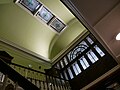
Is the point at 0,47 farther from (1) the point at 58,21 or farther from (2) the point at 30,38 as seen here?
(1) the point at 58,21

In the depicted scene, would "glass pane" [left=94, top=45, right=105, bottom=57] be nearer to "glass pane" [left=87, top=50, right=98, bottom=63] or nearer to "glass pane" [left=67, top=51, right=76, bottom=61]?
"glass pane" [left=87, top=50, right=98, bottom=63]

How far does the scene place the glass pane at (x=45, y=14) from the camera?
22.0 feet

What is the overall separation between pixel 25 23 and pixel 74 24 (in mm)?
2462

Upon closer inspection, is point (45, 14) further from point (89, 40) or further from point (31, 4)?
point (89, 40)

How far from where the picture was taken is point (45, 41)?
295 inches

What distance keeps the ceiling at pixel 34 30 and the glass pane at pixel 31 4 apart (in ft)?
0.80

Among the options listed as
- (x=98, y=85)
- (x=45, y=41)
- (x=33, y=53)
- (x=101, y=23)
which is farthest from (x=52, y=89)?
(x=45, y=41)

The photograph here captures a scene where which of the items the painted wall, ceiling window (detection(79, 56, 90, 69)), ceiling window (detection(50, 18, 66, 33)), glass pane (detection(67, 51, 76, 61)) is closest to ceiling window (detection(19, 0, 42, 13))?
ceiling window (detection(50, 18, 66, 33))

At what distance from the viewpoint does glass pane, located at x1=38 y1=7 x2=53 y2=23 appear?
22.0ft

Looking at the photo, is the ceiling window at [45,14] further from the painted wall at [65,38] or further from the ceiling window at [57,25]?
the painted wall at [65,38]

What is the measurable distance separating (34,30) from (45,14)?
917mm

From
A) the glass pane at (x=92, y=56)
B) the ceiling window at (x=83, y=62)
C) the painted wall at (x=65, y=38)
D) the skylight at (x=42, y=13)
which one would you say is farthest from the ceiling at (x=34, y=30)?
the glass pane at (x=92, y=56)

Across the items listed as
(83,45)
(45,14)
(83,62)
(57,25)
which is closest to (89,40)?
(83,45)

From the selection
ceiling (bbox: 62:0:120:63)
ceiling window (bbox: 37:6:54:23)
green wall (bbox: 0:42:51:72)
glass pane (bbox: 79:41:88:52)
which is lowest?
ceiling (bbox: 62:0:120:63)
